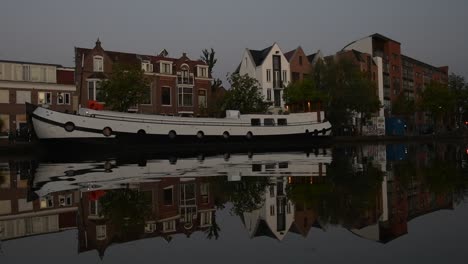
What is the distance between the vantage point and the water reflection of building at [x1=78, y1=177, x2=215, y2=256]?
653 centimetres

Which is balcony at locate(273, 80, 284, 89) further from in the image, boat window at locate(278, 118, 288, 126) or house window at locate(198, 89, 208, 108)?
boat window at locate(278, 118, 288, 126)

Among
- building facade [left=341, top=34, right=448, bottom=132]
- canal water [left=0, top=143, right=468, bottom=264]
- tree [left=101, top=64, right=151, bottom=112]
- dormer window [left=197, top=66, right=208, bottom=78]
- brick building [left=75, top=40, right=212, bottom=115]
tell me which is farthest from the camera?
building facade [left=341, top=34, right=448, bottom=132]

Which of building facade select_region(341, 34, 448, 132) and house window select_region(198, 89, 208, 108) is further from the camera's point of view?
building facade select_region(341, 34, 448, 132)

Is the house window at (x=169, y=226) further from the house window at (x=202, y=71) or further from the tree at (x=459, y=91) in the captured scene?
the tree at (x=459, y=91)

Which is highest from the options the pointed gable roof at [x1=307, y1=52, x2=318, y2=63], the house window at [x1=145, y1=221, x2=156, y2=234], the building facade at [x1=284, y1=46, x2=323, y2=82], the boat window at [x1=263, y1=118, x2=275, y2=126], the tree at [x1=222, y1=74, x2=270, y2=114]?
the pointed gable roof at [x1=307, y1=52, x2=318, y2=63]

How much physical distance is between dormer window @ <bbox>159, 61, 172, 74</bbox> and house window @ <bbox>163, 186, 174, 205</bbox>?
143 feet

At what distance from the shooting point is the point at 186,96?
180 feet

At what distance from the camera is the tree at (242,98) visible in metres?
49.6

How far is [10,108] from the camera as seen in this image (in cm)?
4559

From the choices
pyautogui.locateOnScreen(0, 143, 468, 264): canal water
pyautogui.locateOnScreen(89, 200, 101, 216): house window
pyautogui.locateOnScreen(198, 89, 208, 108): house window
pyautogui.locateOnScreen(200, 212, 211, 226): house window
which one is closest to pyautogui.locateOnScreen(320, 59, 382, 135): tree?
pyautogui.locateOnScreen(198, 89, 208, 108): house window

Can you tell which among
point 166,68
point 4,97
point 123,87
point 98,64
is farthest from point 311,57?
point 4,97

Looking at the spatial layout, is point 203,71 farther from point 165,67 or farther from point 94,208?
point 94,208

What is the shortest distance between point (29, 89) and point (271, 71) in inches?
1292

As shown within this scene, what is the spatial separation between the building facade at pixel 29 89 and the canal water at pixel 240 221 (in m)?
37.5
